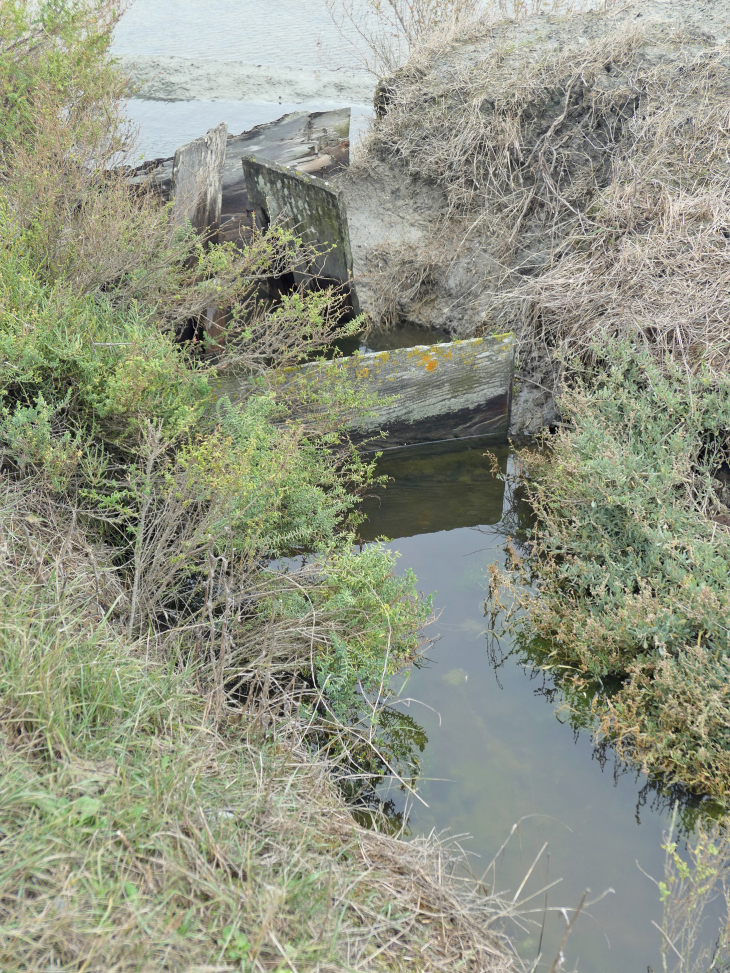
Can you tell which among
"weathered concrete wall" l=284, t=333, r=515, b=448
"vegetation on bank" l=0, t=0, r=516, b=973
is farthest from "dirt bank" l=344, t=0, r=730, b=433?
"vegetation on bank" l=0, t=0, r=516, b=973

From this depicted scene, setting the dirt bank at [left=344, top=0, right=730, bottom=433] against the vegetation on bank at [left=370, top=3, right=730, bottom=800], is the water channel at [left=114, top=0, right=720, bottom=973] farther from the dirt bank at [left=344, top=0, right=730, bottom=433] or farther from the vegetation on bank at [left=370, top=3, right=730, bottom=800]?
the dirt bank at [left=344, top=0, right=730, bottom=433]

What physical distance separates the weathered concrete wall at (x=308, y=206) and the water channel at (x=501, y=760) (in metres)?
1.83

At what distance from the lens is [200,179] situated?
5.13m

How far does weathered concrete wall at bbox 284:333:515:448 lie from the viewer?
4.67m

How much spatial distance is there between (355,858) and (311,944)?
51 cm

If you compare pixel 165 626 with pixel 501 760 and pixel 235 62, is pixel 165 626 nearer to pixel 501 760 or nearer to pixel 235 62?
pixel 501 760

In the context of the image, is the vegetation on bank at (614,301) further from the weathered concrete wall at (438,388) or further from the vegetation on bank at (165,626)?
the vegetation on bank at (165,626)

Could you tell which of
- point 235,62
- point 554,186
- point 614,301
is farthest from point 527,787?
point 235,62

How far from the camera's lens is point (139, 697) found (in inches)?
90.0

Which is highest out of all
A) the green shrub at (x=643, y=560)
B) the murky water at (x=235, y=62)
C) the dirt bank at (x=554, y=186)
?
the murky water at (x=235, y=62)

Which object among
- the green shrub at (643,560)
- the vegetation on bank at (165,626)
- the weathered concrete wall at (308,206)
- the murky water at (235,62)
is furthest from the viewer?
the murky water at (235,62)

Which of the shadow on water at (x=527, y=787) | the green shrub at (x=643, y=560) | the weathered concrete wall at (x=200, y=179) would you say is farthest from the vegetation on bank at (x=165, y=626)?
the green shrub at (x=643, y=560)

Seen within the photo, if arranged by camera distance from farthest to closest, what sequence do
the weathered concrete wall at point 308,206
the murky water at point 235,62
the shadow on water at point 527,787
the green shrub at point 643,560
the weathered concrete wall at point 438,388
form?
the murky water at point 235,62, the weathered concrete wall at point 308,206, the weathered concrete wall at point 438,388, the green shrub at point 643,560, the shadow on water at point 527,787

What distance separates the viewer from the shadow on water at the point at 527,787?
2.48 metres
